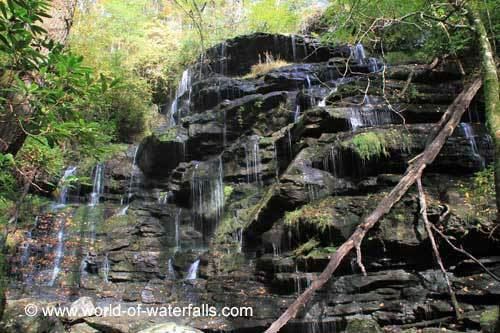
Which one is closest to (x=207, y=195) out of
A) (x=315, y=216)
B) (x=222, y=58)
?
(x=315, y=216)

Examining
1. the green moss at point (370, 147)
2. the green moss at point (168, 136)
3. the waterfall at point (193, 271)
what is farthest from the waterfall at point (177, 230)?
the green moss at point (370, 147)

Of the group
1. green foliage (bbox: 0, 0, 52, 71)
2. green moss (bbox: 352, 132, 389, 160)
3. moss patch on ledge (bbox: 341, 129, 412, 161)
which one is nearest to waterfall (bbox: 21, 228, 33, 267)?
moss patch on ledge (bbox: 341, 129, 412, 161)

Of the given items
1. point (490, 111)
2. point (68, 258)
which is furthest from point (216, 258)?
point (490, 111)

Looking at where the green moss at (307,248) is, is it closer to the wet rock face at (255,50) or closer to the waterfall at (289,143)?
the waterfall at (289,143)

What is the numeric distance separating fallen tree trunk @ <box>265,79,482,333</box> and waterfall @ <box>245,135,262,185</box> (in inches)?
205

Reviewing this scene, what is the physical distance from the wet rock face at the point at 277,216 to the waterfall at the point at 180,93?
468 millimetres

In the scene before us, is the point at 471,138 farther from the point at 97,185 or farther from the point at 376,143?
the point at 97,185

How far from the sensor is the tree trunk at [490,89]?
608 cm

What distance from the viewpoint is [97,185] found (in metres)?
14.0

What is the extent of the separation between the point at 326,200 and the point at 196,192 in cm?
521

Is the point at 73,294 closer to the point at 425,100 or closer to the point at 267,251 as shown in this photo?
the point at 267,251

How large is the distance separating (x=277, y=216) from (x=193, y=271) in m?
2.83

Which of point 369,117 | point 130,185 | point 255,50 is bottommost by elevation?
point 130,185

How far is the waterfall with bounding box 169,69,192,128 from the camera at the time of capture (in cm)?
1670
